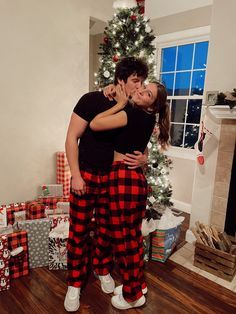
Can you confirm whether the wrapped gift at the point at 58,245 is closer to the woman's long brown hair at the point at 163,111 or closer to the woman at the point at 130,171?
the woman at the point at 130,171

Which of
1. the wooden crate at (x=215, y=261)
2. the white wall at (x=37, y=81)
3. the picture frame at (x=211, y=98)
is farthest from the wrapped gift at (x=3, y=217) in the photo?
the picture frame at (x=211, y=98)

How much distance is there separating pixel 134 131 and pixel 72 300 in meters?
1.18

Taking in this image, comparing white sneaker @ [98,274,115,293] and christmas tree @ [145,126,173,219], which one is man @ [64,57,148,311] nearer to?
white sneaker @ [98,274,115,293]

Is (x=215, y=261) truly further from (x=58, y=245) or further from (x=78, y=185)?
(x=78, y=185)

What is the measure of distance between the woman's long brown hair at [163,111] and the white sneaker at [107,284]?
107cm

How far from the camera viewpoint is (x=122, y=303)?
5.26 ft

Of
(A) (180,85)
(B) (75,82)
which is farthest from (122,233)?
(A) (180,85)

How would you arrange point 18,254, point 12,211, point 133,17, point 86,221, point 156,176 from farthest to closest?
point 156,176 → point 133,17 → point 12,211 → point 18,254 → point 86,221

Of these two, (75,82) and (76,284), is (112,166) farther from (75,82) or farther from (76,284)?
(75,82)

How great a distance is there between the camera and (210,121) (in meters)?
2.33

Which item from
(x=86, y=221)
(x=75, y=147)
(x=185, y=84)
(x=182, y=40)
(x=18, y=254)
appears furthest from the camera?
(x=185, y=84)

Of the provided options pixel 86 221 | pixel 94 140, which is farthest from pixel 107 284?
pixel 94 140

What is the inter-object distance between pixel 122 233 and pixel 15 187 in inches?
64.3

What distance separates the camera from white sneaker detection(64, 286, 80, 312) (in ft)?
5.18
